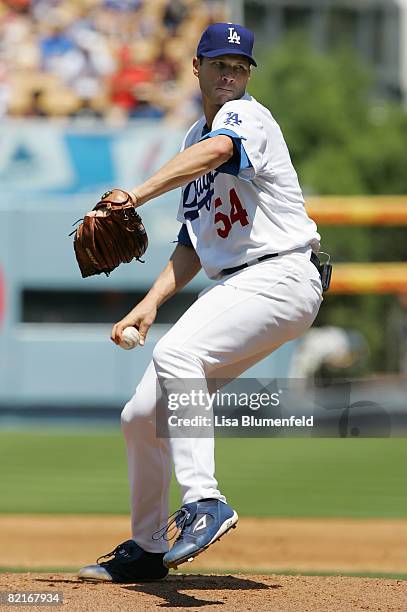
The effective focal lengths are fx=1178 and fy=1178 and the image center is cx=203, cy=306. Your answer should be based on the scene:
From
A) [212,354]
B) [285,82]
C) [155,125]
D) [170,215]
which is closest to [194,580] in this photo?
[212,354]

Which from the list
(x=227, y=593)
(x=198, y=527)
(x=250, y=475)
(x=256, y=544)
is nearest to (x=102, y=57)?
(x=250, y=475)

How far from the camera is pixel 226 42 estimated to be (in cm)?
353

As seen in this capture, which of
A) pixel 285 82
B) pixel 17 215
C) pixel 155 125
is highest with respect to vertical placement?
pixel 285 82

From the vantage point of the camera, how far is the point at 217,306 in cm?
355

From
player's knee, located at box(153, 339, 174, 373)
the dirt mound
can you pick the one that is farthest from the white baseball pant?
the dirt mound

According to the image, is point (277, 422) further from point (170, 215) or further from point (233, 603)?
point (170, 215)

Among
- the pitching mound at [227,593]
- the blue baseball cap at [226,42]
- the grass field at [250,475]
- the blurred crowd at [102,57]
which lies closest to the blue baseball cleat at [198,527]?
the pitching mound at [227,593]

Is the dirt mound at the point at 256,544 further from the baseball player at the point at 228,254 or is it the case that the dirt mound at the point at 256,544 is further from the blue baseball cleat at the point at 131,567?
the baseball player at the point at 228,254

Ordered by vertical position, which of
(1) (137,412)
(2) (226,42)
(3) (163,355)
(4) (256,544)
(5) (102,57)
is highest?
(5) (102,57)

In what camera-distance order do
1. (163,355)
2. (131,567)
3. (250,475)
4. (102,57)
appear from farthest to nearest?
1. (102,57)
2. (250,475)
3. (131,567)
4. (163,355)

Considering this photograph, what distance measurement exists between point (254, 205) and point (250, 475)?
17.0ft

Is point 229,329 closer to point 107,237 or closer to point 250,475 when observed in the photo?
point 107,237

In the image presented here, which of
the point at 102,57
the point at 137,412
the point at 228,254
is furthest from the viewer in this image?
the point at 102,57

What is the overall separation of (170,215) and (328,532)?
7.63 meters
